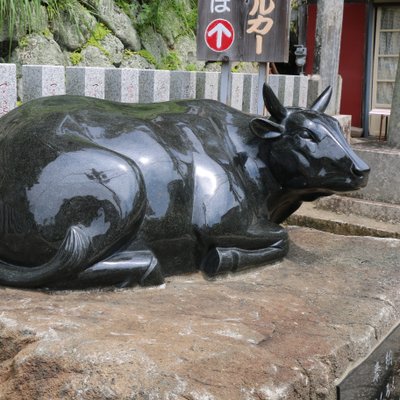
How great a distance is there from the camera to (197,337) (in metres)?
2.40

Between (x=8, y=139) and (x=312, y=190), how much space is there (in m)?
1.53

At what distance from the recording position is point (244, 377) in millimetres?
2184

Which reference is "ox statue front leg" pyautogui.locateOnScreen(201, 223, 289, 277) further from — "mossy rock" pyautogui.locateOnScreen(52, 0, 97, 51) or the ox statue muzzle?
"mossy rock" pyautogui.locateOnScreen(52, 0, 97, 51)

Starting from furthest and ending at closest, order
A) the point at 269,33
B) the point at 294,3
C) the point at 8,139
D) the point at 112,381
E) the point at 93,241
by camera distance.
Answer: the point at 294,3 → the point at 269,33 → the point at 8,139 → the point at 93,241 → the point at 112,381

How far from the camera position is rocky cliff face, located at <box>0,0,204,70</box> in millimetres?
6941

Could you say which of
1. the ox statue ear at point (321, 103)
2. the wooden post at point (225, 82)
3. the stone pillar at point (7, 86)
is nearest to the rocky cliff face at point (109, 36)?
the wooden post at point (225, 82)

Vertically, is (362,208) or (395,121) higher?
(395,121)

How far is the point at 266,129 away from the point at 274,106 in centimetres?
13

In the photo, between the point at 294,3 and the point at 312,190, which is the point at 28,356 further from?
the point at 294,3

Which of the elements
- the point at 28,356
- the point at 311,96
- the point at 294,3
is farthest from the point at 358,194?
the point at 294,3

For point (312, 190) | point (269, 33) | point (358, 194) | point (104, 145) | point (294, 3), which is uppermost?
point (294, 3)

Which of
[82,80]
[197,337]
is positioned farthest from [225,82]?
[197,337]

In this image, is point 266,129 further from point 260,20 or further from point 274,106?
point 260,20

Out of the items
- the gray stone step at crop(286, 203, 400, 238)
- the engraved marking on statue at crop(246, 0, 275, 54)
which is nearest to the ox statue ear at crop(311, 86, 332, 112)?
the engraved marking on statue at crop(246, 0, 275, 54)
